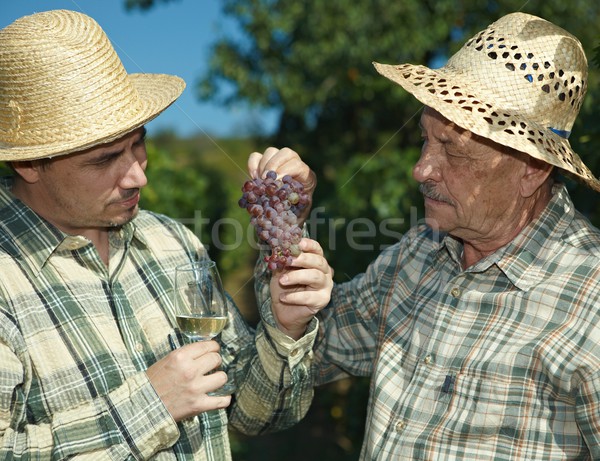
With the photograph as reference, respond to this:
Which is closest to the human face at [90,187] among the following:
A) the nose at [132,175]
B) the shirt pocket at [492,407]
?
the nose at [132,175]

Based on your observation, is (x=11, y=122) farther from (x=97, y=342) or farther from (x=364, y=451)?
(x=364, y=451)

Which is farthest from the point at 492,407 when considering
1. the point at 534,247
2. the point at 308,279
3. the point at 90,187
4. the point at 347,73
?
the point at 347,73

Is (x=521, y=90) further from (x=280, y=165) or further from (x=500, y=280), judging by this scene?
(x=280, y=165)

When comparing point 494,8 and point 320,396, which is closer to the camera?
point 320,396

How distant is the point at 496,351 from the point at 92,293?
1.54m

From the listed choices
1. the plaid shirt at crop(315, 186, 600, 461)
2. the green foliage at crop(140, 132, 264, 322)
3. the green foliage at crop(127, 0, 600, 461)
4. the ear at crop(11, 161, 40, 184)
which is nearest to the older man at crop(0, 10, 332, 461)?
the ear at crop(11, 161, 40, 184)

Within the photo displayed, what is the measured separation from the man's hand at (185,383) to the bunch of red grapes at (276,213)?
0.43 metres

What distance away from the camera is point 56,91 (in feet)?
8.25

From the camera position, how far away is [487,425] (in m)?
2.36

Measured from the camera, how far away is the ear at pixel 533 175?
253 centimetres

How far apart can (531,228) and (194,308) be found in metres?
1.30

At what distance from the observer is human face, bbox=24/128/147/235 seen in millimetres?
2650

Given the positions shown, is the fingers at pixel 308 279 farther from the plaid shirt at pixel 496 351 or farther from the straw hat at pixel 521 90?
the straw hat at pixel 521 90

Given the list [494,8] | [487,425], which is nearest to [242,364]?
[487,425]
